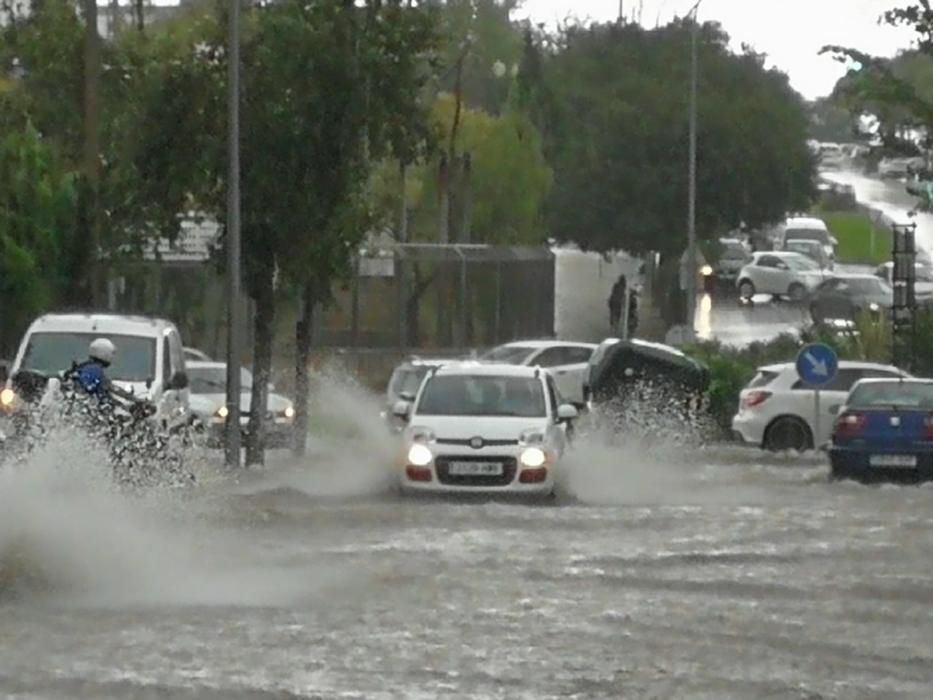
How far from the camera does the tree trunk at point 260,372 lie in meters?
34.2

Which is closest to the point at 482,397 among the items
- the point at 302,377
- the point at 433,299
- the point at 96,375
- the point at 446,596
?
the point at 96,375

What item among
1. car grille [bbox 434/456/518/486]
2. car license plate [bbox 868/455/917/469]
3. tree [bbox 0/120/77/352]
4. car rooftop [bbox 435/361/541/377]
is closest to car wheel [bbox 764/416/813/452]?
car license plate [bbox 868/455/917/469]

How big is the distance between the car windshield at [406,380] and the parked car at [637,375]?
157 inches

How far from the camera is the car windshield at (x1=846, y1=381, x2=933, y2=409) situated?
107 feet

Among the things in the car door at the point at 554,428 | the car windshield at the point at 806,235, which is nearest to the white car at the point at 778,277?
the car windshield at the point at 806,235

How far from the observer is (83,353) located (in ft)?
92.9

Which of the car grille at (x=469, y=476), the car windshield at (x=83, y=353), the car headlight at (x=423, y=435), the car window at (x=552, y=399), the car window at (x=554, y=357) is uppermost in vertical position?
the car windshield at (x=83, y=353)

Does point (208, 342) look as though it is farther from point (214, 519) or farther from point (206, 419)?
point (214, 519)

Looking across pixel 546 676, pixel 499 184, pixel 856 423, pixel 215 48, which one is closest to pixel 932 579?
pixel 546 676

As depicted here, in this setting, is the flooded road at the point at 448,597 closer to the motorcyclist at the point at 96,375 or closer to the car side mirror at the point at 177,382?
the motorcyclist at the point at 96,375

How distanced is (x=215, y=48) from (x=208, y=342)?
21.3 meters

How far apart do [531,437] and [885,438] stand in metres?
6.82

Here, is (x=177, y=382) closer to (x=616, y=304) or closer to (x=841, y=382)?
(x=841, y=382)

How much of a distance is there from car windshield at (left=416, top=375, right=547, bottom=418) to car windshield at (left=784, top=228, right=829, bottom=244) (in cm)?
6602
